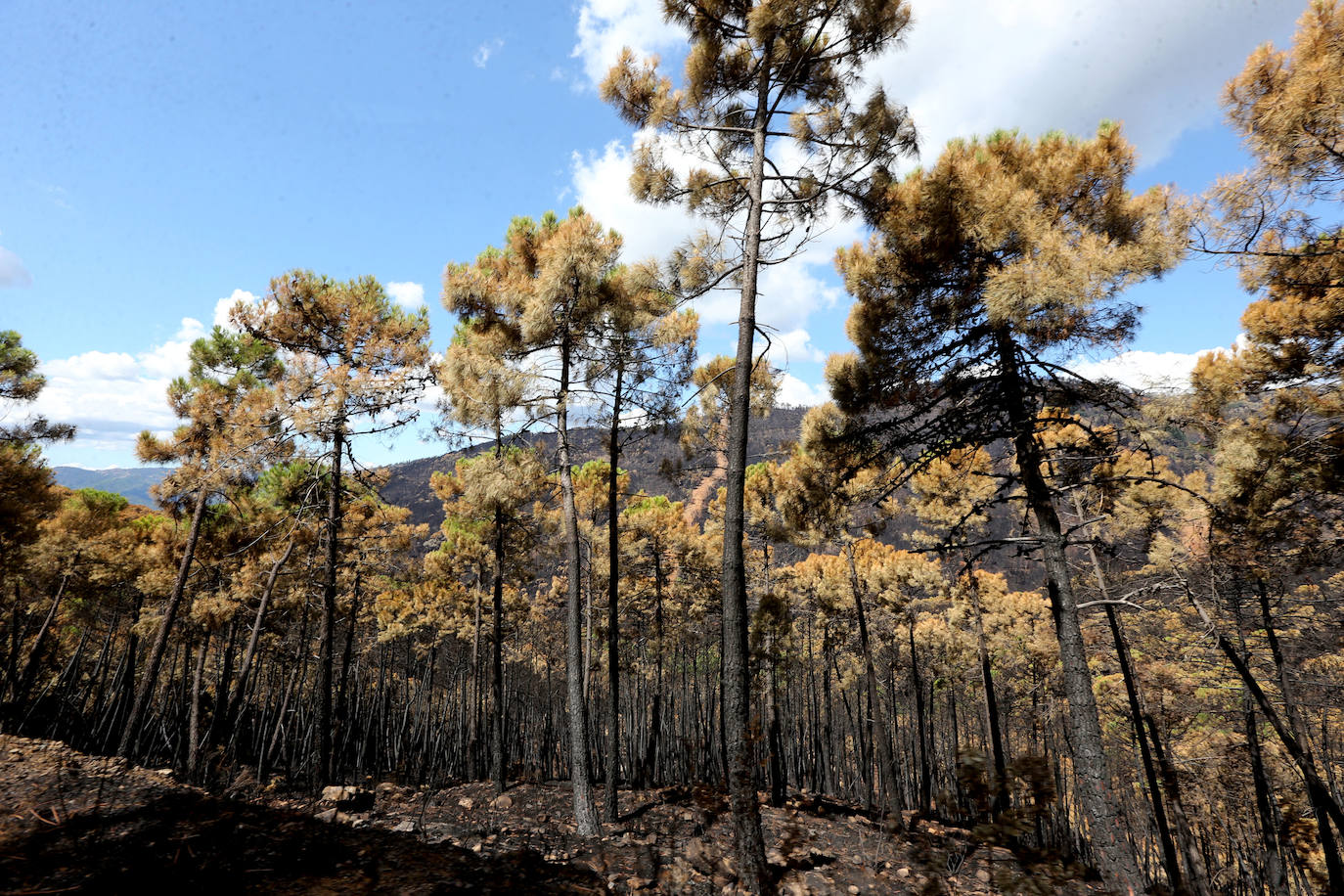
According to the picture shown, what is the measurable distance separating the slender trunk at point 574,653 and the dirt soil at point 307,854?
59cm

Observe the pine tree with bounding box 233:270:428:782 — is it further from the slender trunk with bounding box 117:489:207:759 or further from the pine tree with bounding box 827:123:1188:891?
the pine tree with bounding box 827:123:1188:891

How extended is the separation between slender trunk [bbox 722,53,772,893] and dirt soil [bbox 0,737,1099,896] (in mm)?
294

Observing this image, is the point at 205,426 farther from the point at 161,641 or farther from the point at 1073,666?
the point at 1073,666

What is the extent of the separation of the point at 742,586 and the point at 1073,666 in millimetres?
4070

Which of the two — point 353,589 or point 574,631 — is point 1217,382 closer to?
point 574,631

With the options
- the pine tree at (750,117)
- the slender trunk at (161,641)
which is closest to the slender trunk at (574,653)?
the pine tree at (750,117)

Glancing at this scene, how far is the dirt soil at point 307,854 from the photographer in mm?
2936

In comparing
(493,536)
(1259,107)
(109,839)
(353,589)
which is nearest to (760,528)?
(493,536)

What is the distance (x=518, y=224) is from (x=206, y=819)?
898cm

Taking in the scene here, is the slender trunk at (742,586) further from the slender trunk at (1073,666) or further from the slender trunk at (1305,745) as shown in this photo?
the slender trunk at (1305,745)

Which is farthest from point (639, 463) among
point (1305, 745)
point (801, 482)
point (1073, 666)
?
point (1073, 666)

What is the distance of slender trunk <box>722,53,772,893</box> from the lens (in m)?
4.28

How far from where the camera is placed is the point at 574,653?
813cm

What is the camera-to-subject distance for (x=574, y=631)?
8273 millimetres
